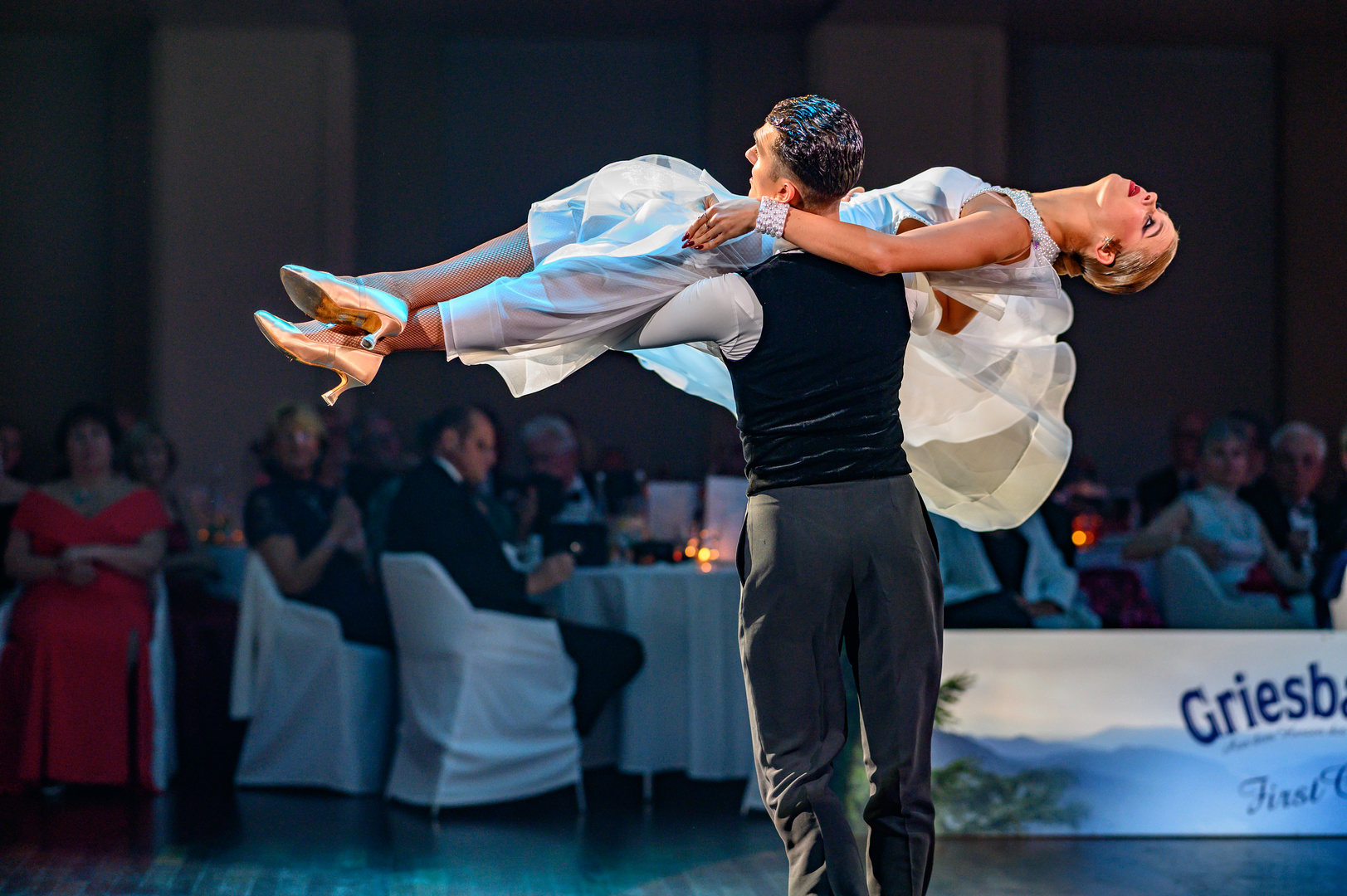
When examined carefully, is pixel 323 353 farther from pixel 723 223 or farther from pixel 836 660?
pixel 836 660

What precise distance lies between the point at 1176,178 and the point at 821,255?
890cm

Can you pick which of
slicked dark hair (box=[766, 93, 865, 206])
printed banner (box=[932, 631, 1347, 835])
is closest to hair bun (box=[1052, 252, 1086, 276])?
slicked dark hair (box=[766, 93, 865, 206])

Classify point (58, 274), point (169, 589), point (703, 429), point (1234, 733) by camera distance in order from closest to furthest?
point (1234, 733), point (169, 589), point (58, 274), point (703, 429)

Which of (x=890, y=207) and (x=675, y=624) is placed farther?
(x=675, y=624)

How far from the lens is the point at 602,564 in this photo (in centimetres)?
513

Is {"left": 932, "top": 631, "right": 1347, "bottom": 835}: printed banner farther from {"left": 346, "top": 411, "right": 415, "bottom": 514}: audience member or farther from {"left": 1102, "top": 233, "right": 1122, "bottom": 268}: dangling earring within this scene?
{"left": 346, "top": 411, "right": 415, "bottom": 514}: audience member

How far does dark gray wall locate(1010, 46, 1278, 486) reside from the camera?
32.2 ft

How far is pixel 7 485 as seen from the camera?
216 inches

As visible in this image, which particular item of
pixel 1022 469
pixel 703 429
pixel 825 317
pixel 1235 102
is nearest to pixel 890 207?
pixel 825 317

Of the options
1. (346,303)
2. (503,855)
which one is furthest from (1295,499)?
(346,303)

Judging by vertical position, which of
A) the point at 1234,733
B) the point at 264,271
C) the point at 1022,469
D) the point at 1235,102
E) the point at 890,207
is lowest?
the point at 1234,733

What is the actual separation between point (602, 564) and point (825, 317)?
10.7ft

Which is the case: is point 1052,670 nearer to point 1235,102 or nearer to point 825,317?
point 825,317

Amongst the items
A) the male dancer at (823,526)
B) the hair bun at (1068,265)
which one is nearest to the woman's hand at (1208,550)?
the hair bun at (1068,265)
